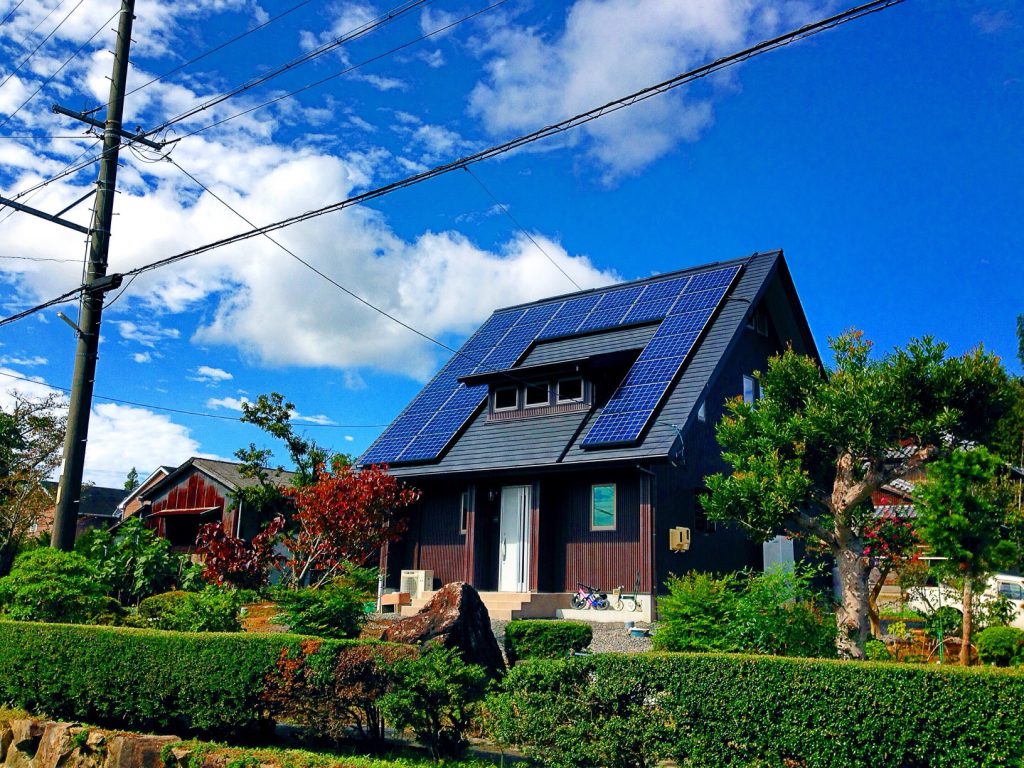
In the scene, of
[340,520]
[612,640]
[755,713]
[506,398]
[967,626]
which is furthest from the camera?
[506,398]

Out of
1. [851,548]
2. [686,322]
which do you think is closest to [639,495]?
[686,322]

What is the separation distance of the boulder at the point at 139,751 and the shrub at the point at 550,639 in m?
6.15

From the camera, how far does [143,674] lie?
10.8 meters

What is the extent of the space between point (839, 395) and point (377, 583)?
15876 mm

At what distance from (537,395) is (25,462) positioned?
23.5 m

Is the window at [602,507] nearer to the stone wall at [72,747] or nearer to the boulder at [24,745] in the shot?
the stone wall at [72,747]

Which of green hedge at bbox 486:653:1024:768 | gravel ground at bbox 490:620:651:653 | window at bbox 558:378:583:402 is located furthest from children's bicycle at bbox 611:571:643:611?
green hedge at bbox 486:653:1024:768

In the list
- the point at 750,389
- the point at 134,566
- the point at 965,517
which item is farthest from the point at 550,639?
the point at 750,389

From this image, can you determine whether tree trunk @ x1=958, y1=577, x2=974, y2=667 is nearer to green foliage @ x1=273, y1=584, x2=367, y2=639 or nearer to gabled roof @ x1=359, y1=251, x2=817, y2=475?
gabled roof @ x1=359, y1=251, x2=817, y2=475

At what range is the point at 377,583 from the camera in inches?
943

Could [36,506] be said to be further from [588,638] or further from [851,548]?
[851,548]

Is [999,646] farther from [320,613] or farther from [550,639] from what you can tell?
[320,613]

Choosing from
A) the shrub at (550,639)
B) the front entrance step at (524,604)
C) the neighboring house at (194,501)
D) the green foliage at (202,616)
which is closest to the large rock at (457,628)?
the green foliage at (202,616)

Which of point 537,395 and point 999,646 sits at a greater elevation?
point 537,395
